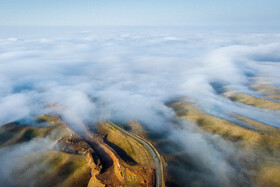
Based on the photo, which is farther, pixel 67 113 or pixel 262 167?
pixel 67 113

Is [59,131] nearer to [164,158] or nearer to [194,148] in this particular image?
[164,158]

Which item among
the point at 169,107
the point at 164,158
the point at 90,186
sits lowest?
the point at 169,107

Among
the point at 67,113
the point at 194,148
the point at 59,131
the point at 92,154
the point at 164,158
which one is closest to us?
the point at 164,158

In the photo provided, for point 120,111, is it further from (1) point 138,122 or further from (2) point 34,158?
(2) point 34,158

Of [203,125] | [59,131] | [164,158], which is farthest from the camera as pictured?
[203,125]

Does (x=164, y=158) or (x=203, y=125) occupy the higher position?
(x=164, y=158)

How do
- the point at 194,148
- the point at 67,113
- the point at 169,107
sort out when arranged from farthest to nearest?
the point at 169,107 < the point at 67,113 < the point at 194,148

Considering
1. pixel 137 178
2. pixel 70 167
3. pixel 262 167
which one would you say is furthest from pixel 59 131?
pixel 262 167

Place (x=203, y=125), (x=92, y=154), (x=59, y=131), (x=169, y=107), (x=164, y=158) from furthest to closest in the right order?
(x=169, y=107)
(x=203, y=125)
(x=59, y=131)
(x=92, y=154)
(x=164, y=158)

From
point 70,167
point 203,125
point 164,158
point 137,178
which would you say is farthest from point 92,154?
point 203,125
